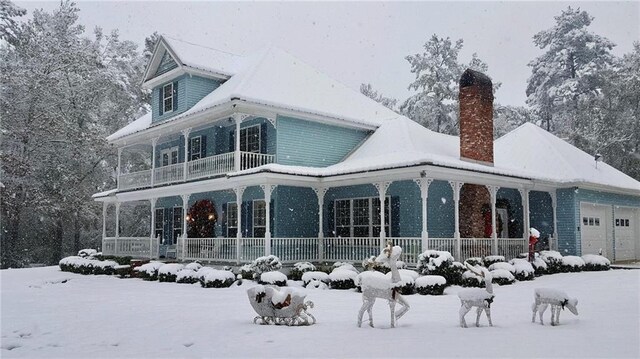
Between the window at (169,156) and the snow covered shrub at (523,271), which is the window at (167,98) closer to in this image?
the window at (169,156)

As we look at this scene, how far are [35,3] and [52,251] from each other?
17.8 metres

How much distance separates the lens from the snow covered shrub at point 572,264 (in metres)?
20.7

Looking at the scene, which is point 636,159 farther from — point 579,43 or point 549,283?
point 549,283

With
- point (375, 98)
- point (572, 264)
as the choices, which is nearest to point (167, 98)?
point (572, 264)

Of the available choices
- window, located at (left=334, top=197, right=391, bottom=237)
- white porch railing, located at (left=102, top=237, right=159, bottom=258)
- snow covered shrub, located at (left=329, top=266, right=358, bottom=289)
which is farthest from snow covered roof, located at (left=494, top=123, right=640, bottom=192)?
white porch railing, located at (left=102, top=237, right=159, bottom=258)

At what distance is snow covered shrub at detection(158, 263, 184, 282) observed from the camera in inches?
770

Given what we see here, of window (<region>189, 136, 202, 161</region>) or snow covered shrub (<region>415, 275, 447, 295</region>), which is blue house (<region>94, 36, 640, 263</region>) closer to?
window (<region>189, 136, 202, 161</region>)

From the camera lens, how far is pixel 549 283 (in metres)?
16.8

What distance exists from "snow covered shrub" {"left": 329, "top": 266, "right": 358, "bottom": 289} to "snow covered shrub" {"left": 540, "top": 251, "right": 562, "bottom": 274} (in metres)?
8.13

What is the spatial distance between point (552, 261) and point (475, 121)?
592 cm

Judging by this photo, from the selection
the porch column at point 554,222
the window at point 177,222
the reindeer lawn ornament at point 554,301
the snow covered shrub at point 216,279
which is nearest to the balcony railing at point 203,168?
the window at point 177,222

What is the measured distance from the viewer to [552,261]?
2039 centimetres

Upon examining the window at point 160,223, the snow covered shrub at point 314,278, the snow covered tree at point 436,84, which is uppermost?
the snow covered tree at point 436,84

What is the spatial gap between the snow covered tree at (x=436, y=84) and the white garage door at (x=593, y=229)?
62.1ft
